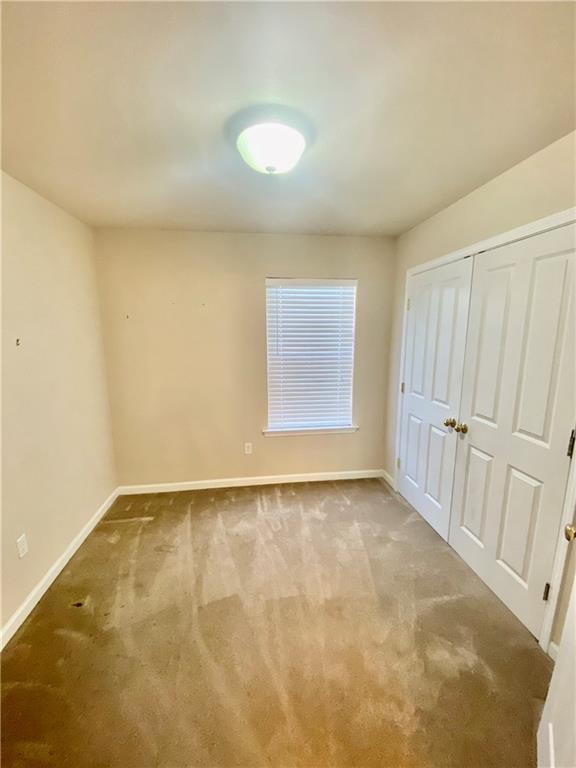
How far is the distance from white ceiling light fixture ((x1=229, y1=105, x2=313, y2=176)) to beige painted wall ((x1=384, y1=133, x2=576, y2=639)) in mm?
1150

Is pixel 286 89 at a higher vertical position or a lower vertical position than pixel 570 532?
higher

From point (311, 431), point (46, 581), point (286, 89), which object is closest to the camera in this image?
point (286, 89)

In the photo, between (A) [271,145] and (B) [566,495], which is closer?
(A) [271,145]

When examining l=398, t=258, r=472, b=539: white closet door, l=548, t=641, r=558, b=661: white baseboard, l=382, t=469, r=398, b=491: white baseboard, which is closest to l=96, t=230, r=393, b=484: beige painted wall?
l=398, t=258, r=472, b=539: white closet door

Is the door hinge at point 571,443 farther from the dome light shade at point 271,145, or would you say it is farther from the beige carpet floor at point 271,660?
the dome light shade at point 271,145

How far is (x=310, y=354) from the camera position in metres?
3.17

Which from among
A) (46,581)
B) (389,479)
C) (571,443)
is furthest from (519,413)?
(46,581)

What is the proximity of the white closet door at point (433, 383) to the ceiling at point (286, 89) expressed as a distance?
2.19ft

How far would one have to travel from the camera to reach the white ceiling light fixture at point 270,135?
4.29 feet

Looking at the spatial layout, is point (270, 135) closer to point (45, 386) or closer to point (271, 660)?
point (45, 386)

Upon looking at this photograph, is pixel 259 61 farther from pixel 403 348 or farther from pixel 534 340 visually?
pixel 403 348

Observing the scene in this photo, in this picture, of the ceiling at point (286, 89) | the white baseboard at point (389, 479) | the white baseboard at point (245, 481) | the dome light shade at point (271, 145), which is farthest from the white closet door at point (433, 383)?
the dome light shade at point (271, 145)

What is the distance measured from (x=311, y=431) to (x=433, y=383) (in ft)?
4.18

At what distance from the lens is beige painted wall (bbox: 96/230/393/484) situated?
2.87 meters
